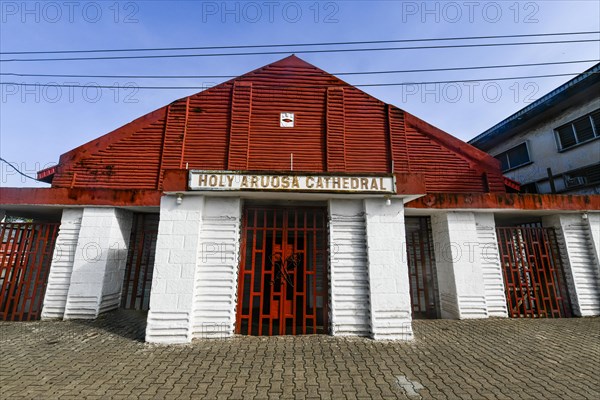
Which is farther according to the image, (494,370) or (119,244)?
(119,244)

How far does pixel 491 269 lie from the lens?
740 cm

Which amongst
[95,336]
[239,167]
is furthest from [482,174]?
[95,336]

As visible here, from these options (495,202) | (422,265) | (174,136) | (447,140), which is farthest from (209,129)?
(495,202)

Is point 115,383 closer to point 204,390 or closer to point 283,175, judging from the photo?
point 204,390

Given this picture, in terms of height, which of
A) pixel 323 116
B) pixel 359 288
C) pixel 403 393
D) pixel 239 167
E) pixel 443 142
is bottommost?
pixel 403 393

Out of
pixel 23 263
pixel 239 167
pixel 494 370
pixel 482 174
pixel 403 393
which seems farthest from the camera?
pixel 482 174

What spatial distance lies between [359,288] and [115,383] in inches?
175

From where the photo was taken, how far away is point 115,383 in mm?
3871

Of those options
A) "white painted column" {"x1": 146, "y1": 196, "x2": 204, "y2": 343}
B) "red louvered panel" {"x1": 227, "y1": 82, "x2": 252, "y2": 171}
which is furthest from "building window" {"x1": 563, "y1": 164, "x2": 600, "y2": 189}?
"white painted column" {"x1": 146, "y1": 196, "x2": 204, "y2": 343}

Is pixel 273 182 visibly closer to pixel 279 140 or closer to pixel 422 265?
pixel 279 140

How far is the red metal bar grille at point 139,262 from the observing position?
7.80 metres

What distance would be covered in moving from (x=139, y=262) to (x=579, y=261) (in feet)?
41.2

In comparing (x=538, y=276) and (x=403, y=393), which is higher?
(x=538, y=276)

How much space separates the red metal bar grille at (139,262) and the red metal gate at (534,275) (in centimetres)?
1028
